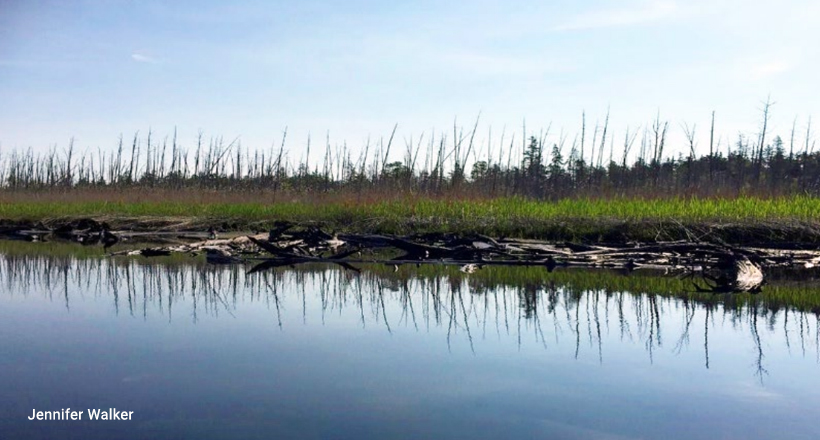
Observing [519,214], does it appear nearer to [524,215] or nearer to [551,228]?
[524,215]

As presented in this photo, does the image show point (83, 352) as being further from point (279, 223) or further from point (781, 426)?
point (279, 223)

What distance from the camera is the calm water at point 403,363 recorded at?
10.3ft

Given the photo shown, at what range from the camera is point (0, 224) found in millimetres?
16188

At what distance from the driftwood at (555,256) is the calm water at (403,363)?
1294 mm

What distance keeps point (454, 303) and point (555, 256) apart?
99.2 inches

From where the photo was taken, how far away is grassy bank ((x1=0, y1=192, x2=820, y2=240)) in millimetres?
10383

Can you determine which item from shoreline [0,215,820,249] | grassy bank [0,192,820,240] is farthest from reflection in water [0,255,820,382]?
grassy bank [0,192,820,240]

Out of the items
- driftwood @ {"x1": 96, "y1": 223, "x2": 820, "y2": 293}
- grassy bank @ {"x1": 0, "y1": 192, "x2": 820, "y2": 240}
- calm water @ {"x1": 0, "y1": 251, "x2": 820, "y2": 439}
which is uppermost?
grassy bank @ {"x1": 0, "y1": 192, "x2": 820, "y2": 240}

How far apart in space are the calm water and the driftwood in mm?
1294

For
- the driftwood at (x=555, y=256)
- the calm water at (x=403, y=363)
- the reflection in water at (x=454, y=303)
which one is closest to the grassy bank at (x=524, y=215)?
the driftwood at (x=555, y=256)

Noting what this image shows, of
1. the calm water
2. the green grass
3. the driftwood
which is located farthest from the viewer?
the green grass

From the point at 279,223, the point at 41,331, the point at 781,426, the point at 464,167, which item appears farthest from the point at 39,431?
the point at 464,167

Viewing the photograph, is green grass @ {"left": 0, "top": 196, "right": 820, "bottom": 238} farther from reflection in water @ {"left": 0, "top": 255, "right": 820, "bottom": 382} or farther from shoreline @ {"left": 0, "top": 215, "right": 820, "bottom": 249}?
reflection in water @ {"left": 0, "top": 255, "right": 820, "bottom": 382}

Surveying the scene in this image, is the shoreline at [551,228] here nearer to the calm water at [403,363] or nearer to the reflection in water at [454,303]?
the reflection in water at [454,303]
